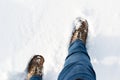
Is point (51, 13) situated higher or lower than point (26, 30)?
higher

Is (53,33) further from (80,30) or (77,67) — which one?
(77,67)

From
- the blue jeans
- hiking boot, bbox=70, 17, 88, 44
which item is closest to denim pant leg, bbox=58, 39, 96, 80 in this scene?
the blue jeans

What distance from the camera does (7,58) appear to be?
8.61 feet

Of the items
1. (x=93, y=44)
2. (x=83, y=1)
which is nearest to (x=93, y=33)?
(x=93, y=44)

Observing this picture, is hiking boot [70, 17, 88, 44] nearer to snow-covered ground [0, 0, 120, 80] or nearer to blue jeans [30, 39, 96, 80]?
snow-covered ground [0, 0, 120, 80]

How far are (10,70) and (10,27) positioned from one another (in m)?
0.36

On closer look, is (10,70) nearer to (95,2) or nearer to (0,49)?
(0,49)

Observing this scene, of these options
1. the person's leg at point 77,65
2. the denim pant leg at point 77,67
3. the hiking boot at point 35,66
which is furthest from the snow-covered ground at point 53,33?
the denim pant leg at point 77,67

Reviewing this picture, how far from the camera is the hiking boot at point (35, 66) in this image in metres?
2.66

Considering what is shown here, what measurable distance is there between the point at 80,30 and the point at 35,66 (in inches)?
19.6

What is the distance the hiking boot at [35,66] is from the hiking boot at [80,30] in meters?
0.30

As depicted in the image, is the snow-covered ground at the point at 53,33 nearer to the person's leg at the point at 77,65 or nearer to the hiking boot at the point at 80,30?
the hiking boot at the point at 80,30

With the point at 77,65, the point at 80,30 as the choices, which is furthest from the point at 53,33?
the point at 77,65

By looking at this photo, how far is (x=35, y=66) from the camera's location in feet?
8.98
